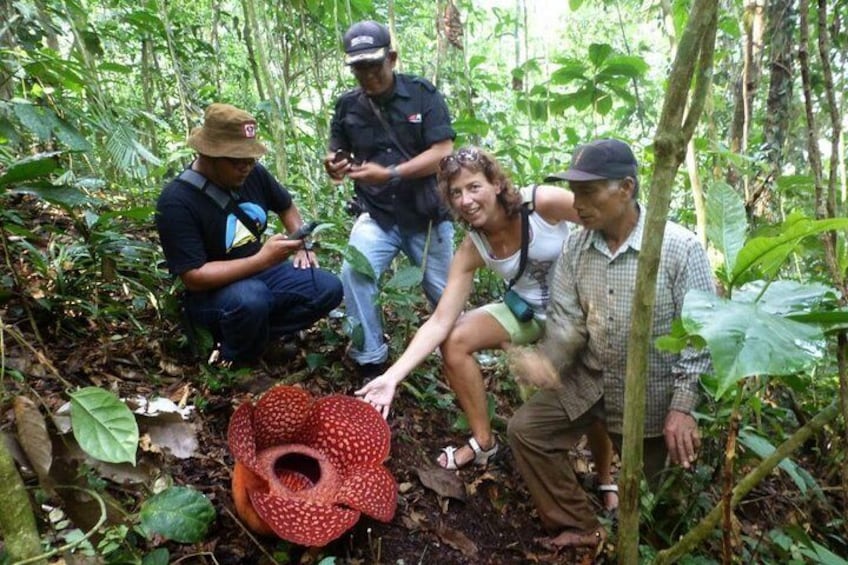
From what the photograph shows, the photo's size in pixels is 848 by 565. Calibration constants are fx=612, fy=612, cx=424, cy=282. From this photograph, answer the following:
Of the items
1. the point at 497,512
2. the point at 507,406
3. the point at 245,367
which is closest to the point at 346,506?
the point at 497,512

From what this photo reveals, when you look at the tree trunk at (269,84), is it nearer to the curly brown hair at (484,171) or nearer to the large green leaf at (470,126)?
the large green leaf at (470,126)

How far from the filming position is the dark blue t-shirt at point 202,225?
2896mm

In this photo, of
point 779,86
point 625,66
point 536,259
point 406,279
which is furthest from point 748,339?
point 779,86

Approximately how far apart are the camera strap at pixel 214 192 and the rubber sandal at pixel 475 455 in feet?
5.16

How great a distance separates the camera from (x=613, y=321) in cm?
242

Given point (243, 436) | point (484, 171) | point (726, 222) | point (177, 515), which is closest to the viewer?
point (726, 222)

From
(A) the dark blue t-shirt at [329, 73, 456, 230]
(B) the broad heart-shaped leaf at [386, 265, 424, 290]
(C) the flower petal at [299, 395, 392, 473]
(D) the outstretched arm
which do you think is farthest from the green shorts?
(C) the flower petal at [299, 395, 392, 473]

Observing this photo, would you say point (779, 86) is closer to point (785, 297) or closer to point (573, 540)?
point (573, 540)

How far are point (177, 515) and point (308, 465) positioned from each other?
0.66 meters

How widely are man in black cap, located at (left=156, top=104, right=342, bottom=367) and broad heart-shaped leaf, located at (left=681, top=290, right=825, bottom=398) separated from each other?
7.34 feet

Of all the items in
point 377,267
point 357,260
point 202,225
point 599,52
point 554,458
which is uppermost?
point 599,52

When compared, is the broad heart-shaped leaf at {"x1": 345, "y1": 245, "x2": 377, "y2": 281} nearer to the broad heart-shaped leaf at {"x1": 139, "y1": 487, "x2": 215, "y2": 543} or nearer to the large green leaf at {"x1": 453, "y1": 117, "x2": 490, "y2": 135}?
the large green leaf at {"x1": 453, "y1": 117, "x2": 490, "y2": 135}

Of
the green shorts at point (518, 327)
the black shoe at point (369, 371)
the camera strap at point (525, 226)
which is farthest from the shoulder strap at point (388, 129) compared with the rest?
the black shoe at point (369, 371)

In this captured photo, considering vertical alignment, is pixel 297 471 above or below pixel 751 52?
below
